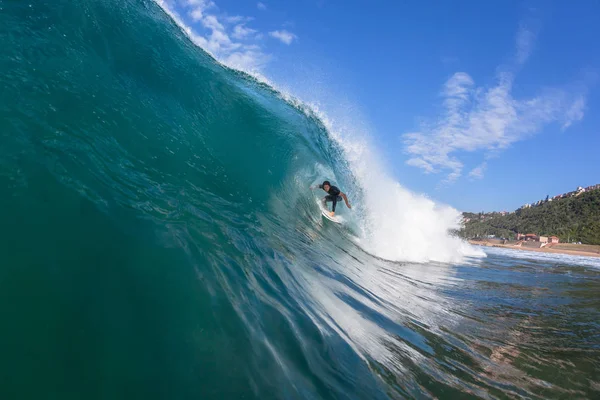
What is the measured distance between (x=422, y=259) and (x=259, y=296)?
13492 mm

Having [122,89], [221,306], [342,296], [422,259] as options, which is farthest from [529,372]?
[422,259]

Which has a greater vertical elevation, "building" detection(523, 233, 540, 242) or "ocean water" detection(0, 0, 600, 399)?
"building" detection(523, 233, 540, 242)

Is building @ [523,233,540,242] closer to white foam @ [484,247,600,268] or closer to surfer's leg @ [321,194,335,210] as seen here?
white foam @ [484,247,600,268]

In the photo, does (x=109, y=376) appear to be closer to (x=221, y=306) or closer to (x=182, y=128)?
(x=221, y=306)

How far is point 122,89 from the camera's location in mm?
5914

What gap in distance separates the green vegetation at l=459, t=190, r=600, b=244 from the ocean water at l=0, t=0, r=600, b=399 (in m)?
86.1

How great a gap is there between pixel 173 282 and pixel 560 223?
110351 millimetres

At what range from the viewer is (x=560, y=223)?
88625mm

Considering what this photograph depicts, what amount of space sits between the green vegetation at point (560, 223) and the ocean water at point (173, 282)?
282 ft

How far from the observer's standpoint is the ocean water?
2.02m

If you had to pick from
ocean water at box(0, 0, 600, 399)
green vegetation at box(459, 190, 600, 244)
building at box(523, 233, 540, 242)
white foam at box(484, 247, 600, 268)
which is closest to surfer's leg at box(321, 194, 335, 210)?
ocean water at box(0, 0, 600, 399)

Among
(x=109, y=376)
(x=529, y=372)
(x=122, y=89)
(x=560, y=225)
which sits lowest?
(x=109, y=376)

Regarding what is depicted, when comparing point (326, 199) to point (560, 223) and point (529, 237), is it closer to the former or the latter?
point (560, 223)

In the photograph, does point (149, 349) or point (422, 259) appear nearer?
point (149, 349)
